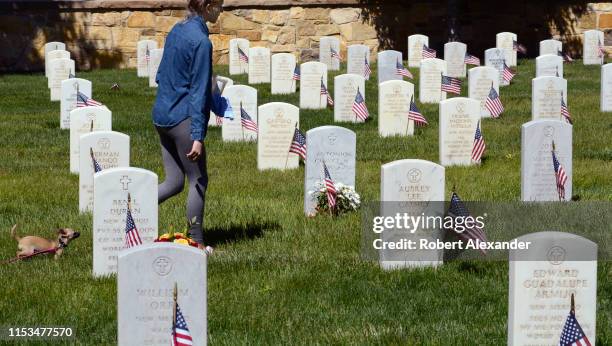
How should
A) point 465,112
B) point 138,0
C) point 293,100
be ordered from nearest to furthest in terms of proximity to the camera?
1. point 465,112
2. point 293,100
3. point 138,0

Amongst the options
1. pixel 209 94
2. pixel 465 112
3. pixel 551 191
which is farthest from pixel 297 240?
pixel 465 112

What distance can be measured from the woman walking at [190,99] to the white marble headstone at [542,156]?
3.22m

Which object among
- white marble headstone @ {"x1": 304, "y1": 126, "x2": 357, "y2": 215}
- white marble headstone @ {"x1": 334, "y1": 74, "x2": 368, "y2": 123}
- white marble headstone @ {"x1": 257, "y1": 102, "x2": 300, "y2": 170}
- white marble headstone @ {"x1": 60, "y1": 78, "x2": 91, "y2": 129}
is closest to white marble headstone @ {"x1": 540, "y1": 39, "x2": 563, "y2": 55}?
white marble headstone @ {"x1": 334, "y1": 74, "x2": 368, "y2": 123}

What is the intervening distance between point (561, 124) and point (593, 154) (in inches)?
131

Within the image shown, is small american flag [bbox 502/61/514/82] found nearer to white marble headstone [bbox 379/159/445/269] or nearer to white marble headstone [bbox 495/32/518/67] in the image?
white marble headstone [bbox 495/32/518/67]

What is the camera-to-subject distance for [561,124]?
11289 mm

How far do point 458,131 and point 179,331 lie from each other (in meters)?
7.98

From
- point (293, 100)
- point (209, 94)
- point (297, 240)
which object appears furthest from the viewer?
point (293, 100)

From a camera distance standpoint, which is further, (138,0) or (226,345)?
(138,0)

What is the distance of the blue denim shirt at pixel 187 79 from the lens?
354 inches

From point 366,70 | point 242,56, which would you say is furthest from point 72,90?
point 242,56

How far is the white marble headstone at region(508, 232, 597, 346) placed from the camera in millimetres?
6449

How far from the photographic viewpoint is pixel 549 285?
6516mm

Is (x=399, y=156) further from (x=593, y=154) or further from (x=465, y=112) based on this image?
(x=593, y=154)
